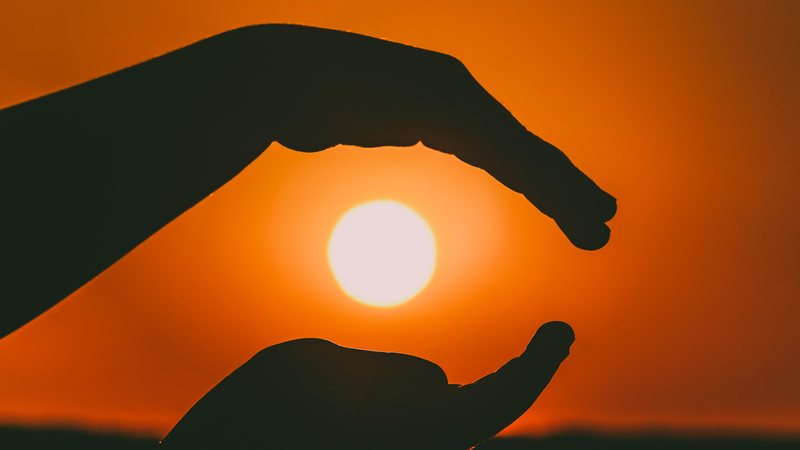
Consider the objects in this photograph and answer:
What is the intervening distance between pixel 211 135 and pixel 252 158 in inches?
1.4

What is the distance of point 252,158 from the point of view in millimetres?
485

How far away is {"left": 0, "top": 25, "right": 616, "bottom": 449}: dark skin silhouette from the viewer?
402mm

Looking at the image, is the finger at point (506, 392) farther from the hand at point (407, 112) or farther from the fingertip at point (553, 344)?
the hand at point (407, 112)

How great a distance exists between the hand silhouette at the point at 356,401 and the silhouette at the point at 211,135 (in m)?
0.11

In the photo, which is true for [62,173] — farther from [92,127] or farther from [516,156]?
[516,156]

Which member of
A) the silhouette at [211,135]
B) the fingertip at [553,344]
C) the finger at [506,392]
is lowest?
the finger at [506,392]

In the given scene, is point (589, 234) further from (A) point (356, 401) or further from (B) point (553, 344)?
(A) point (356, 401)

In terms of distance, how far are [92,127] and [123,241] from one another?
0.07m

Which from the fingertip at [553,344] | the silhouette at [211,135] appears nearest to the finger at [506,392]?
the fingertip at [553,344]

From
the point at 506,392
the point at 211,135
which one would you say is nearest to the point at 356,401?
the point at 506,392

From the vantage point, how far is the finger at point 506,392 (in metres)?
0.43

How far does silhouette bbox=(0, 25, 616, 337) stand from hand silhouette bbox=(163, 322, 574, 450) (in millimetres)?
113

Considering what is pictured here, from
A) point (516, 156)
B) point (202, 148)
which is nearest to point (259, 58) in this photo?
point (202, 148)

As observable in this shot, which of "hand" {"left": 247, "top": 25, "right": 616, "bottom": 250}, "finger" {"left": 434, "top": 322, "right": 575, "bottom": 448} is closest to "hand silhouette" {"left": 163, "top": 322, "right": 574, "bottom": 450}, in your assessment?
"finger" {"left": 434, "top": 322, "right": 575, "bottom": 448}
